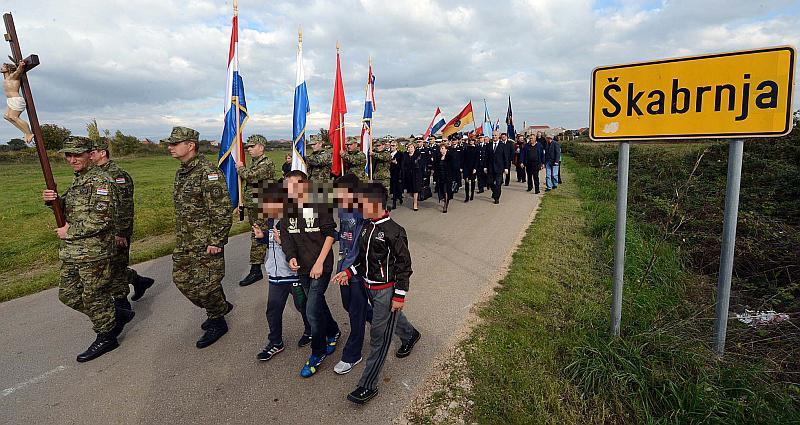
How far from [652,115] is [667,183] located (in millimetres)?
9443

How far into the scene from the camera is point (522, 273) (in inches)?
212

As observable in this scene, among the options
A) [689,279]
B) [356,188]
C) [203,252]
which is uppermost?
[356,188]

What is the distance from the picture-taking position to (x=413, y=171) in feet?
35.3

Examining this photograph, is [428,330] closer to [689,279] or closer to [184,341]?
[184,341]

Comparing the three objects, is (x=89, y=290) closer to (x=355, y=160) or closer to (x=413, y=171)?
(x=355, y=160)

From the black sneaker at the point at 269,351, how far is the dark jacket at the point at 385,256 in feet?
3.88

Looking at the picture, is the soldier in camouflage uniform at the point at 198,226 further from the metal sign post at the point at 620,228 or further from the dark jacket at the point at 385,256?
the metal sign post at the point at 620,228

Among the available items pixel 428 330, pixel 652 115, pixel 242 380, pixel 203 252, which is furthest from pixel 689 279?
pixel 203 252

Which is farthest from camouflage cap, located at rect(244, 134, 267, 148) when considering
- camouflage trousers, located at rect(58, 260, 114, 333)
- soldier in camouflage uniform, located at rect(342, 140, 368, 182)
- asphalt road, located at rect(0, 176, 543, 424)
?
soldier in camouflage uniform, located at rect(342, 140, 368, 182)

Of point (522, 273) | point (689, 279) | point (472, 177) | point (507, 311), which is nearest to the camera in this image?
point (507, 311)

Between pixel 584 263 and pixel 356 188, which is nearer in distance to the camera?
pixel 356 188

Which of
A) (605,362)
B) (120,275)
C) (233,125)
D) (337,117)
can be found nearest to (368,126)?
(337,117)

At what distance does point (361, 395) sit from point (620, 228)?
2.32 m

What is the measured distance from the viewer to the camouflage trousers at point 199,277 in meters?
3.88
